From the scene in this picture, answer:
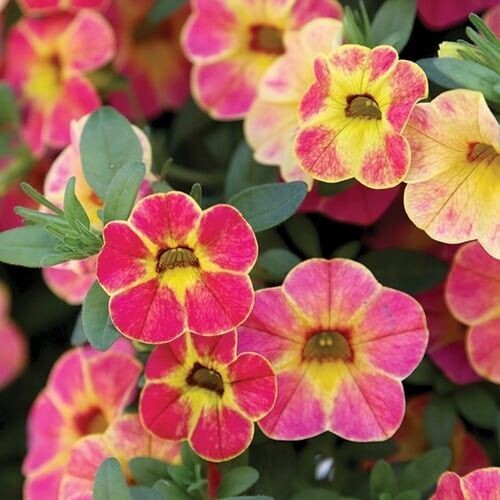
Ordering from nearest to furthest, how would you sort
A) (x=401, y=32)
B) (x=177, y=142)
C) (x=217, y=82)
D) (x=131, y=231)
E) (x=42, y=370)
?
(x=131, y=231) < (x=401, y=32) < (x=217, y=82) < (x=177, y=142) < (x=42, y=370)

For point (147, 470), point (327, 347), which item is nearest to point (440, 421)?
point (327, 347)

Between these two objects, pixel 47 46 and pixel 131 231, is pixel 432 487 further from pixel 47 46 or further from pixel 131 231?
pixel 47 46

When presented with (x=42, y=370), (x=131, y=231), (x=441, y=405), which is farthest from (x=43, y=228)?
(x=42, y=370)

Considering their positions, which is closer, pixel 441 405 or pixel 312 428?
pixel 312 428

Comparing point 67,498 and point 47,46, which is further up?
point 47,46

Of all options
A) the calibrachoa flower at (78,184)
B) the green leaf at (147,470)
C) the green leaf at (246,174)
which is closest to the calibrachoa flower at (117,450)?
the green leaf at (147,470)

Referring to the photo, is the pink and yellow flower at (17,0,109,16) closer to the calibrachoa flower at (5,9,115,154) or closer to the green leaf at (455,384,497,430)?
the calibrachoa flower at (5,9,115,154)

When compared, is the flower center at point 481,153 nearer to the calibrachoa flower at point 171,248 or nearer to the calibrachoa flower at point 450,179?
the calibrachoa flower at point 450,179
